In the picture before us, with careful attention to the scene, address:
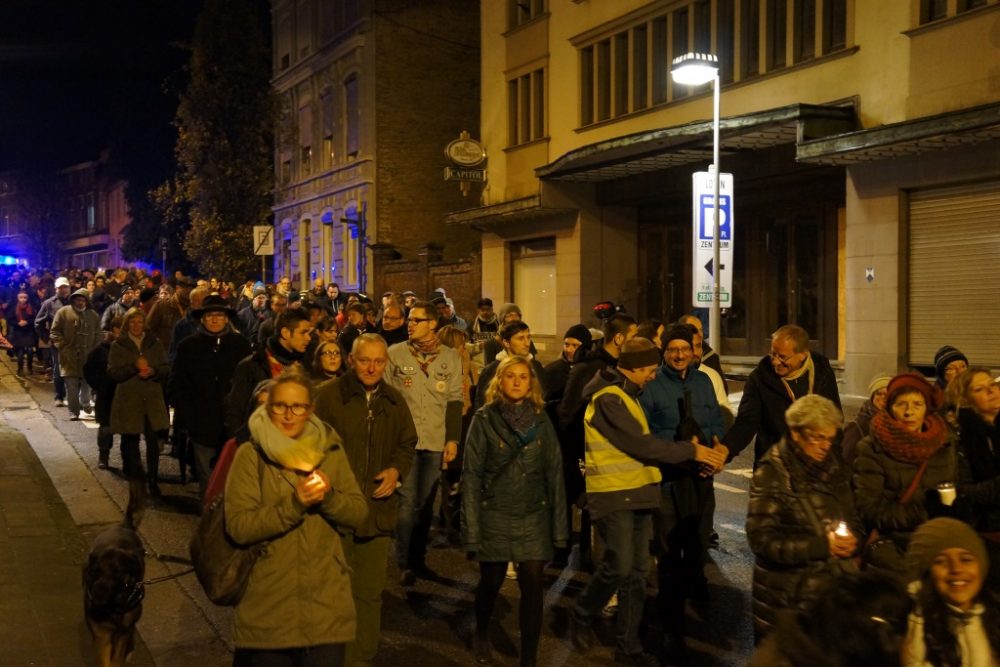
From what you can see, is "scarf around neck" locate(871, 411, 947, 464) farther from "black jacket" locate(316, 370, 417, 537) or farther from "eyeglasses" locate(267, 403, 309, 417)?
"eyeglasses" locate(267, 403, 309, 417)

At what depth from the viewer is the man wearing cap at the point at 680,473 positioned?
21.0 feet

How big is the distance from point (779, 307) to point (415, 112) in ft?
59.2

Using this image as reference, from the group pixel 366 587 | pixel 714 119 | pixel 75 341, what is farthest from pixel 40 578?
pixel 714 119

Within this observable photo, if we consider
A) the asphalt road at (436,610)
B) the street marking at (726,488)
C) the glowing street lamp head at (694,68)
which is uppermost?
the glowing street lamp head at (694,68)

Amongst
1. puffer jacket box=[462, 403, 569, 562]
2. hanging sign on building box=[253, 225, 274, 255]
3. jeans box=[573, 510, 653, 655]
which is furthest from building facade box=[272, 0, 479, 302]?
puffer jacket box=[462, 403, 569, 562]

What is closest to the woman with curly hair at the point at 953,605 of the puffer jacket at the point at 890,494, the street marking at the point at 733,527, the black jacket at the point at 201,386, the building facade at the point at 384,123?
the puffer jacket at the point at 890,494

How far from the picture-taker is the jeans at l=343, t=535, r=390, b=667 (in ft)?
18.3

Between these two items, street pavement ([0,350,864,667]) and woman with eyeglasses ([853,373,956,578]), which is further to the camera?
street pavement ([0,350,864,667])

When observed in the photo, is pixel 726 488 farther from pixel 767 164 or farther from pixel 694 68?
pixel 767 164

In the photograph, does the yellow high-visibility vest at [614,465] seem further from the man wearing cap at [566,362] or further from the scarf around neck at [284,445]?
the scarf around neck at [284,445]

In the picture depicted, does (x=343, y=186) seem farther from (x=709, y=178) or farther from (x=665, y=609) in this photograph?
(x=665, y=609)

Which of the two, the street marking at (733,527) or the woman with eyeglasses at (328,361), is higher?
the woman with eyeglasses at (328,361)

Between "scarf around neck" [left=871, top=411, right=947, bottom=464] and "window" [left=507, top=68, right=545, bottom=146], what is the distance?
21903 millimetres

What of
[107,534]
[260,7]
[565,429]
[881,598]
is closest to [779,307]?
[565,429]
